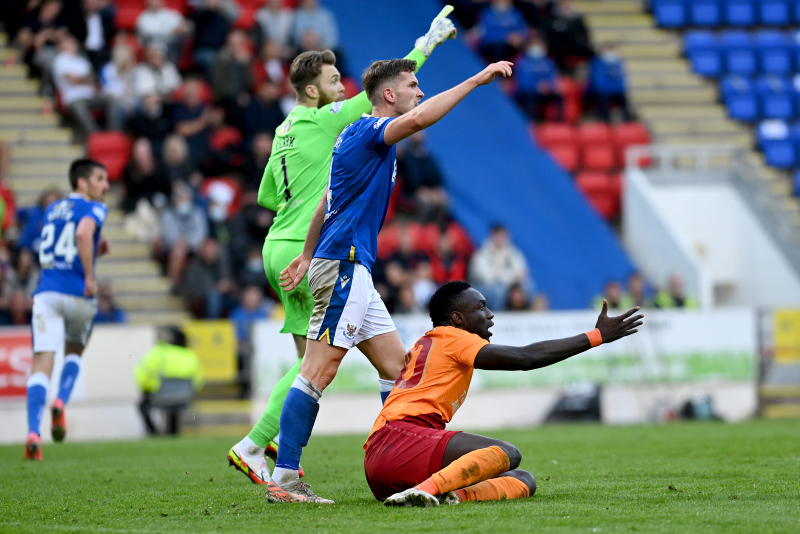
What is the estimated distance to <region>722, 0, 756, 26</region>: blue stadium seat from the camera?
2489cm

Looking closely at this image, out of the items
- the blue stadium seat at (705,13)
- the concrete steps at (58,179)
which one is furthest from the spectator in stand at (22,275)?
the blue stadium seat at (705,13)

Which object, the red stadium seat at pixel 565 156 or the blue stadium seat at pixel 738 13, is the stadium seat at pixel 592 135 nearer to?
the red stadium seat at pixel 565 156

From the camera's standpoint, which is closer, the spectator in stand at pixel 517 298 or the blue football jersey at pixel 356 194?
the blue football jersey at pixel 356 194

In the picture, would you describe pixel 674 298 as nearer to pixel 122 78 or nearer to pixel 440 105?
pixel 122 78

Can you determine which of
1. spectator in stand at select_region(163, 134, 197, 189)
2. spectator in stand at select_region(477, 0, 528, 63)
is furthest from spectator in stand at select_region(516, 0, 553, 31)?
spectator in stand at select_region(163, 134, 197, 189)

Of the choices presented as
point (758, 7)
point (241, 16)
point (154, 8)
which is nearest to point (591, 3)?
point (758, 7)

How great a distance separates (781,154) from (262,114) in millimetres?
10799

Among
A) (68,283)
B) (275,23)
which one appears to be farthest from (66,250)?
(275,23)

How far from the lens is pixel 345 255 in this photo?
19.2ft

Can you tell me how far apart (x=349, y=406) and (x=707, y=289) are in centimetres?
727

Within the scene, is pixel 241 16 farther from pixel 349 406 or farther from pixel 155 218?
pixel 349 406

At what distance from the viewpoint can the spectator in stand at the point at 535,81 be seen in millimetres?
21375

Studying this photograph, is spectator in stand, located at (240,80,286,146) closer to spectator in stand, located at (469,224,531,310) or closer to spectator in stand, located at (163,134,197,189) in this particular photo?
spectator in stand, located at (163,134,197,189)

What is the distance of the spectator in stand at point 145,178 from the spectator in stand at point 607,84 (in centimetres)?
924
